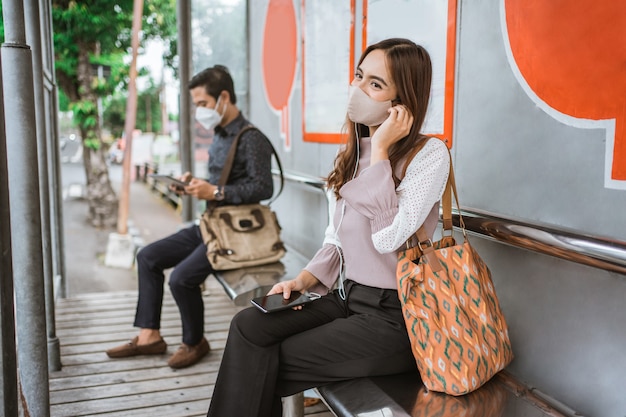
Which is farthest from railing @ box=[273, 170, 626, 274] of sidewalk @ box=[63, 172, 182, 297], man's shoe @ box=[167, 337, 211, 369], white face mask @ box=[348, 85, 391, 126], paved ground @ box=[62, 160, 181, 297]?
sidewalk @ box=[63, 172, 182, 297]

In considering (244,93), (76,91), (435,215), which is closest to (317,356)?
(435,215)

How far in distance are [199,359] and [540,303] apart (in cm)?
200

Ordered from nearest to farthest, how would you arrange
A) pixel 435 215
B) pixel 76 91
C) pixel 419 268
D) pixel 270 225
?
1. pixel 419 268
2. pixel 435 215
3. pixel 270 225
4. pixel 76 91

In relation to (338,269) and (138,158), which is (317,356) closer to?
(338,269)

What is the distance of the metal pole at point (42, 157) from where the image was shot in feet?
9.17

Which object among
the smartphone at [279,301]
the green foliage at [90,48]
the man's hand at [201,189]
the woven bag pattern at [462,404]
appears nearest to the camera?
the woven bag pattern at [462,404]

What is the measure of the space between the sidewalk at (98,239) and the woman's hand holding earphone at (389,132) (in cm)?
396

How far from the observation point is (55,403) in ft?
9.07

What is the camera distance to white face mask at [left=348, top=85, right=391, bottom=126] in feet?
6.19

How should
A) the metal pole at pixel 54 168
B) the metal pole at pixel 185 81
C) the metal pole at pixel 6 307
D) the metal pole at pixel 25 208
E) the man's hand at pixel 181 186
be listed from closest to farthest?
1. the metal pole at pixel 6 307
2. the metal pole at pixel 25 208
3. the man's hand at pixel 181 186
4. the metal pole at pixel 54 168
5. the metal pole at pixel 185 81

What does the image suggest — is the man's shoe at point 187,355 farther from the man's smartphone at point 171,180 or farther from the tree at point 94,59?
the tree at point 94,59

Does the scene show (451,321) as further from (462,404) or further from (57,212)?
(57,212)

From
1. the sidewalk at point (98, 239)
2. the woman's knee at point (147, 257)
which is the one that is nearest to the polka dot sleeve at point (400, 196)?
the woman's knee at point (147, 257)

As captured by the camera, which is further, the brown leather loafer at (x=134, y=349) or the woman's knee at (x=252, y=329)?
the brown leather loafer at (x=134, y=349)
